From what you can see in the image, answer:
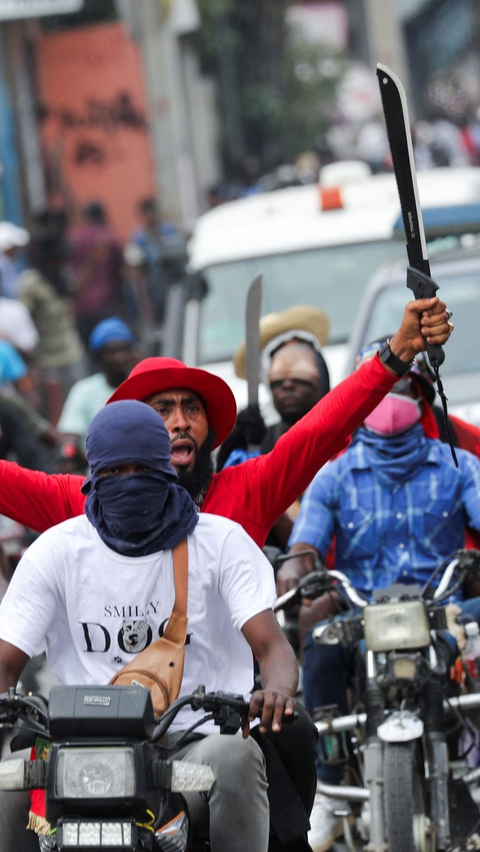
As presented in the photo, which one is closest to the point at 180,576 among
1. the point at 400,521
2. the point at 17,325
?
the point at 400,521

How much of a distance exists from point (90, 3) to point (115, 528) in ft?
90.9

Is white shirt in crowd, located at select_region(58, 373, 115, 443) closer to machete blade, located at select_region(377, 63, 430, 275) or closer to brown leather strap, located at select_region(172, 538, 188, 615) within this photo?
machete blade, located at select_region(377, 63, 430, 275)

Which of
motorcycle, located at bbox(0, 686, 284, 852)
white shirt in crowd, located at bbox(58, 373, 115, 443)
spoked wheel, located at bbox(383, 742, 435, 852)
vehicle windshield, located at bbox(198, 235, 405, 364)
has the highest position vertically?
vehicle windshield, located at bbox(198, 235, 405, 364)

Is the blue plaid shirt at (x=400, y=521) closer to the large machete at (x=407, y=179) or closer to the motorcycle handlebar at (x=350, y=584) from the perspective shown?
the motorcycle handlebar at (x=350, y=584)

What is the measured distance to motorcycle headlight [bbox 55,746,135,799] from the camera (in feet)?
12.1

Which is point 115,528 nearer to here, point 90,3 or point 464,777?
point 464,777

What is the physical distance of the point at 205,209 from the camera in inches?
1328

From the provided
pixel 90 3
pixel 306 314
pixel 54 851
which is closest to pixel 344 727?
pixel 54 851

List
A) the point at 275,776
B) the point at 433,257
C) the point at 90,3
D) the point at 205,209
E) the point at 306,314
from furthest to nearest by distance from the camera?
the point at 205,209
the point at 90,3
the point at 433,257
the point at 306,314
the point at 275,776

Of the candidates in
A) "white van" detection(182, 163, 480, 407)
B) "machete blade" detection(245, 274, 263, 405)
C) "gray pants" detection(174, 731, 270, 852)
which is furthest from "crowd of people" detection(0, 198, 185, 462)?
"gray pants" detection(174, 731, 270, 852)

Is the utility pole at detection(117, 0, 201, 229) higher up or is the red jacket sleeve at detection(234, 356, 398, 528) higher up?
the utility pole at detection(117, 0, 201, 229)

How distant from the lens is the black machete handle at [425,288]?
4.50 meters

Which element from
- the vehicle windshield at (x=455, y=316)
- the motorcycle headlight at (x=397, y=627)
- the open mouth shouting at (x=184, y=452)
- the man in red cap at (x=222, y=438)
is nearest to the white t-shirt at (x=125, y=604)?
the man in red cap at (x=222, y=438)

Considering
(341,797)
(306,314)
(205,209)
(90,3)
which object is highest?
(90,3)
